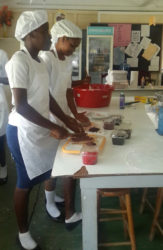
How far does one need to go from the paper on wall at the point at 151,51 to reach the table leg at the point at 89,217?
512cm

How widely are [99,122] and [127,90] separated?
174 centimetres

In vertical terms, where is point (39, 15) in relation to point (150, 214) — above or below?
above

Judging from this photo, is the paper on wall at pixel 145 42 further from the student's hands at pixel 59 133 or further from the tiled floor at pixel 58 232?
the student's hands at pixel 59 133

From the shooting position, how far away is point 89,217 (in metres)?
1.26

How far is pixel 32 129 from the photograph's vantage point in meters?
1.59

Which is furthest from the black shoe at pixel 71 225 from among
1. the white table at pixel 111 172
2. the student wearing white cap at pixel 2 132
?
the student wearing white cap at pixel 2 132

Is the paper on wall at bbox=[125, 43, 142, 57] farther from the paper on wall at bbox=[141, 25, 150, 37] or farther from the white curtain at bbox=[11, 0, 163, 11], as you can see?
the white curtain at bbox=[11, 0, 163, 11]

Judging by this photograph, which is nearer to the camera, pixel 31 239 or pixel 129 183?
pixel 129 183

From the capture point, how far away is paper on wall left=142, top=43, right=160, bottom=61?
19.1ft

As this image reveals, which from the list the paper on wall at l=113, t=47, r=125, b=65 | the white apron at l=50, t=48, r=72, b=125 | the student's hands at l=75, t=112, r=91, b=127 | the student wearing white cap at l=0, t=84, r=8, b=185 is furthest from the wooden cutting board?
the paper on wall at l=113, t=47, r=125, b=65

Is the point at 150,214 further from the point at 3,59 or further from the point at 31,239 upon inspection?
the point at 3,59

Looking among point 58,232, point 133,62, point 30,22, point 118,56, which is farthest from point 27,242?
point 133,62

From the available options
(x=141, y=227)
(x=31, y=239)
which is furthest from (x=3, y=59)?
(x=141, y=227)

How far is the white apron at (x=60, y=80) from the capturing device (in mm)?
1967
